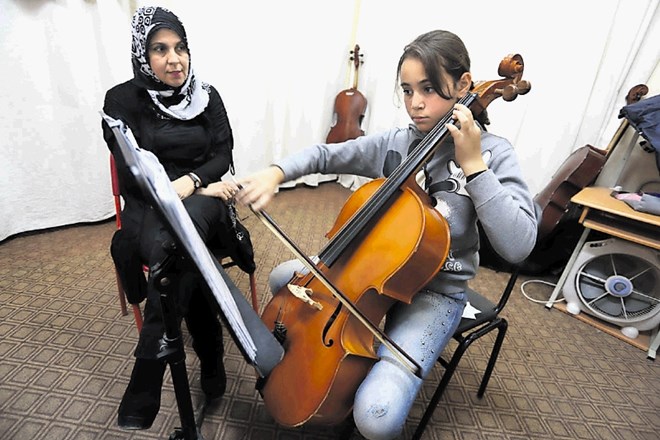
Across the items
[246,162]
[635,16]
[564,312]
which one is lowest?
[564,312]

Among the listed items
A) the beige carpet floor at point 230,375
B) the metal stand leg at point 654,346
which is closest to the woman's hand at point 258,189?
the beige carpet floor at point 230,375

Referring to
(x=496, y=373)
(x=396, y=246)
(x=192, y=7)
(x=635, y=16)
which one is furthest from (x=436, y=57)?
(x=192, y=7)

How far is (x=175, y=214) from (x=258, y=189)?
1.21ft

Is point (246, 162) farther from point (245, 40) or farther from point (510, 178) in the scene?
point (510, 178)

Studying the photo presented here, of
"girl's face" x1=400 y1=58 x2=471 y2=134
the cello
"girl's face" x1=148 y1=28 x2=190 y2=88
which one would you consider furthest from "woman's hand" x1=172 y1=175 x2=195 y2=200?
"girl's face" x1=400 y1=58 x2=471 y2=134

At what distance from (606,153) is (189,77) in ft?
6.22

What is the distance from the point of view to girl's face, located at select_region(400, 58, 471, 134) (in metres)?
0.82

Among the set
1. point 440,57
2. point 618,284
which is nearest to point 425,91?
point 440,57

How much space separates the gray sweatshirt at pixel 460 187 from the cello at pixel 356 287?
0.08 m

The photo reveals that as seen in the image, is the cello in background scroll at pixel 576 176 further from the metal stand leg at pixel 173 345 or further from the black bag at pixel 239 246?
the metal stand leg at pixel 173 345

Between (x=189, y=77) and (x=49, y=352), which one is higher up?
(x=189, y=77)

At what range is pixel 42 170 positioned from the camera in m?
1.78

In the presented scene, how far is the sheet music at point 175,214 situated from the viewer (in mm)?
408

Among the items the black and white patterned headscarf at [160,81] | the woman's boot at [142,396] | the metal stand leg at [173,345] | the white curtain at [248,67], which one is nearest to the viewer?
the metal stand leg at [173,345]
